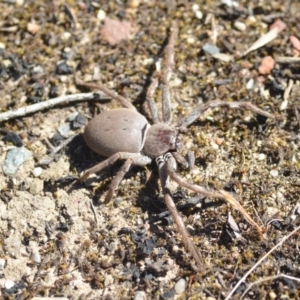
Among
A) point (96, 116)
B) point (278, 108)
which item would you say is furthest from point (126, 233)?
point (278, 108)

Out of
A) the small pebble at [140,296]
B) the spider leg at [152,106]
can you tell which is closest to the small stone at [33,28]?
the spider leg at [152,106]

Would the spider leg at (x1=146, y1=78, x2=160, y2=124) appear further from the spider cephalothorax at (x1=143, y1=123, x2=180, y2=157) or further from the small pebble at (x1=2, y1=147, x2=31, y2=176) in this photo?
the small pebble at (x1=2, y1=147, x2=31, y2=176)

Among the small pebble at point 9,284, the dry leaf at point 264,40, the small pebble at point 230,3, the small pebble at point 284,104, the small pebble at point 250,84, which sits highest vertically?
the small pebble at point 230,3

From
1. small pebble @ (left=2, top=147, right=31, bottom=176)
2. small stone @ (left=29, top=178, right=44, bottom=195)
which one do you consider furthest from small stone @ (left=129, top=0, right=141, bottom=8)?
small stone @ (left=29, top=178, right=44, bottom=195)

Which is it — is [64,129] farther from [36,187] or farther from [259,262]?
[259,262]

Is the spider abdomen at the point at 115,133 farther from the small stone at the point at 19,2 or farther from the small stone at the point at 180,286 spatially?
the small stone at the point at 19,2
